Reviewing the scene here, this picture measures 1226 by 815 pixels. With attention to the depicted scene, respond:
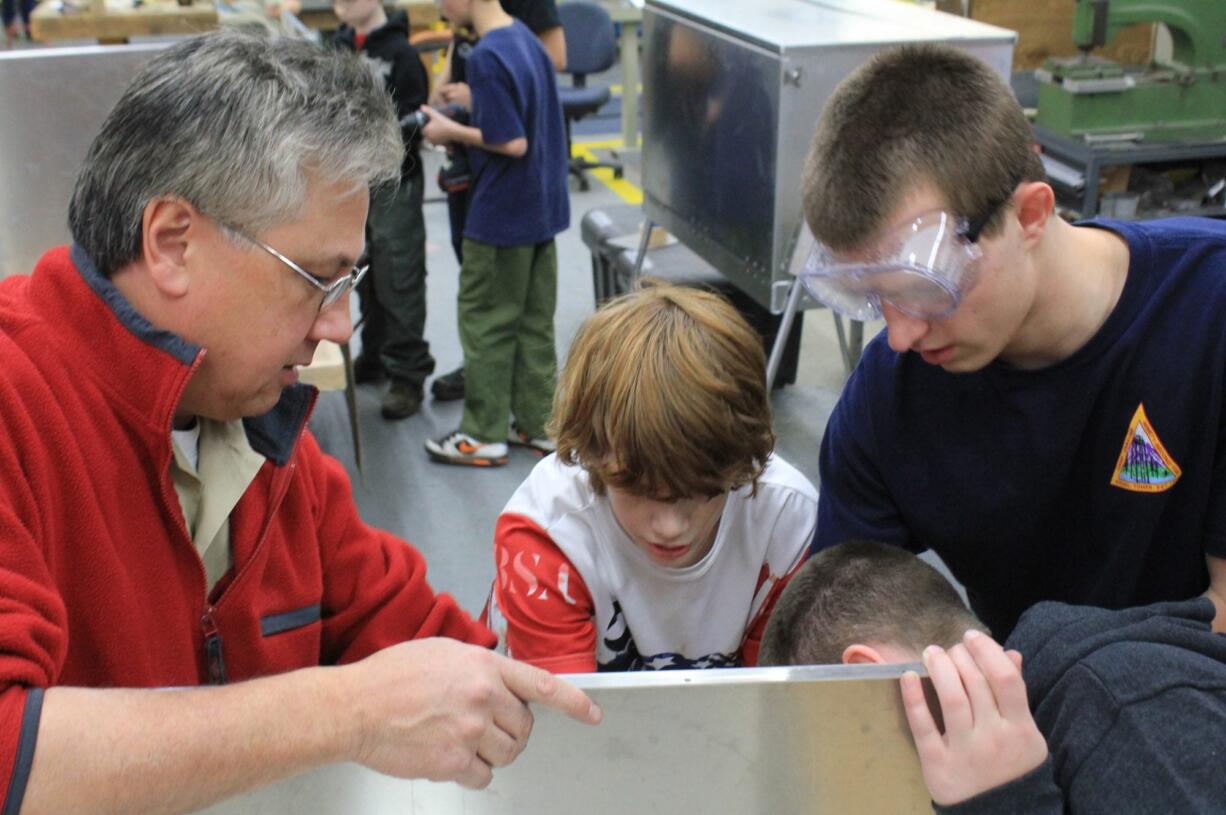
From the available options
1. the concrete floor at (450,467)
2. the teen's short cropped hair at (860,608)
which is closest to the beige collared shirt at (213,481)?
the teen's short cropped hair at (860,608)

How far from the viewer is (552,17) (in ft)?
12.9

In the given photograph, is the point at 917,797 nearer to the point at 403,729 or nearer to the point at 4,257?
the point at 403,729

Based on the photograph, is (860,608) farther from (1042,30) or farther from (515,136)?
(1042,30)

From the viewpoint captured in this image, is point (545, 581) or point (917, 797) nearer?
point (917, 797)

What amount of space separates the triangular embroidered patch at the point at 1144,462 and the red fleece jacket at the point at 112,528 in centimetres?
91

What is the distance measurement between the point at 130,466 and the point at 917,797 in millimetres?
738

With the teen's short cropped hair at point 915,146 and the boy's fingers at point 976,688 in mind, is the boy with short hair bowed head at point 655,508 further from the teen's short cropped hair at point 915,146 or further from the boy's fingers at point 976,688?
the boy's fingers at point 976,688

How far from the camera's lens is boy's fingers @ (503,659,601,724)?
34.0 inches

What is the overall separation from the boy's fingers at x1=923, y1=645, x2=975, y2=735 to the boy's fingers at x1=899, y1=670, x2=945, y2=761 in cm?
1

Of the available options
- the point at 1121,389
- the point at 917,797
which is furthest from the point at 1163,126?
the point at 917,797

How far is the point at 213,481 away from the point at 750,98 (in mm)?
1949

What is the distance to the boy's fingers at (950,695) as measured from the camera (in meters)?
0.85

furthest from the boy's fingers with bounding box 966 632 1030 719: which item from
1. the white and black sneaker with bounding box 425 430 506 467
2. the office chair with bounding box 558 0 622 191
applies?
the office chair with bounding box 558 0 622 191

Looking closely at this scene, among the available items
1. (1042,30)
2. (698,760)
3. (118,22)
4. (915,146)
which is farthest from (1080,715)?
(118,22)
